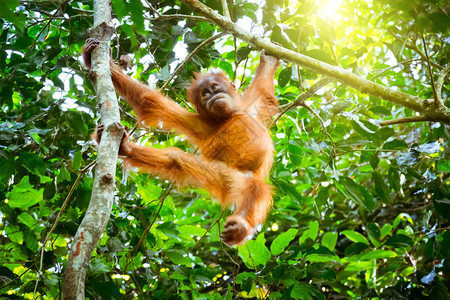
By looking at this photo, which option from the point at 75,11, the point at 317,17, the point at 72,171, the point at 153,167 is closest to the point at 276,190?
the point at 153,167

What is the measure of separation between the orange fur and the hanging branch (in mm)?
422

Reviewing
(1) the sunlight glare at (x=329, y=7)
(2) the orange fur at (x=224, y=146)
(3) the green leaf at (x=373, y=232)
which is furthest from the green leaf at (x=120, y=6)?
(3) the green leaf at (x=373, y=232)

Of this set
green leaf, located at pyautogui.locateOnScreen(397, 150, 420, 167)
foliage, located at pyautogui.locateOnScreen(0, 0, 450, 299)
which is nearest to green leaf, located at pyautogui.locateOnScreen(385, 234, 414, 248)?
foliage, located at pyautogui.locateOnScreen(0, 0, 450, 299)

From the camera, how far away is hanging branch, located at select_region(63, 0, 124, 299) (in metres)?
1.74

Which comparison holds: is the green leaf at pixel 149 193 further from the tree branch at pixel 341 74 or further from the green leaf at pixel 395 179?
the green leaf at pixel 395 179

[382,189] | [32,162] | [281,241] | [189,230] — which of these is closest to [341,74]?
[382,189]

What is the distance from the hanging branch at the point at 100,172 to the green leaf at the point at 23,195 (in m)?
1.79

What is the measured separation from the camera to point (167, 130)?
15.5 ft

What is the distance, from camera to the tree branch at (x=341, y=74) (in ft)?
8.54

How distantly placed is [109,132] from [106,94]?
0.38 m

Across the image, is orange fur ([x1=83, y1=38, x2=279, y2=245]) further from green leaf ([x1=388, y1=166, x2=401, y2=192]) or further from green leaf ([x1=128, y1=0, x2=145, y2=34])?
green leaf ([x1=128, y1=0, x2=145, y2=34])

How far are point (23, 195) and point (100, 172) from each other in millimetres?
2267

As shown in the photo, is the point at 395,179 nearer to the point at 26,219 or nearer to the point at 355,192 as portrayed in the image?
the point at 355,192

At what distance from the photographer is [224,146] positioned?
14.9ft
